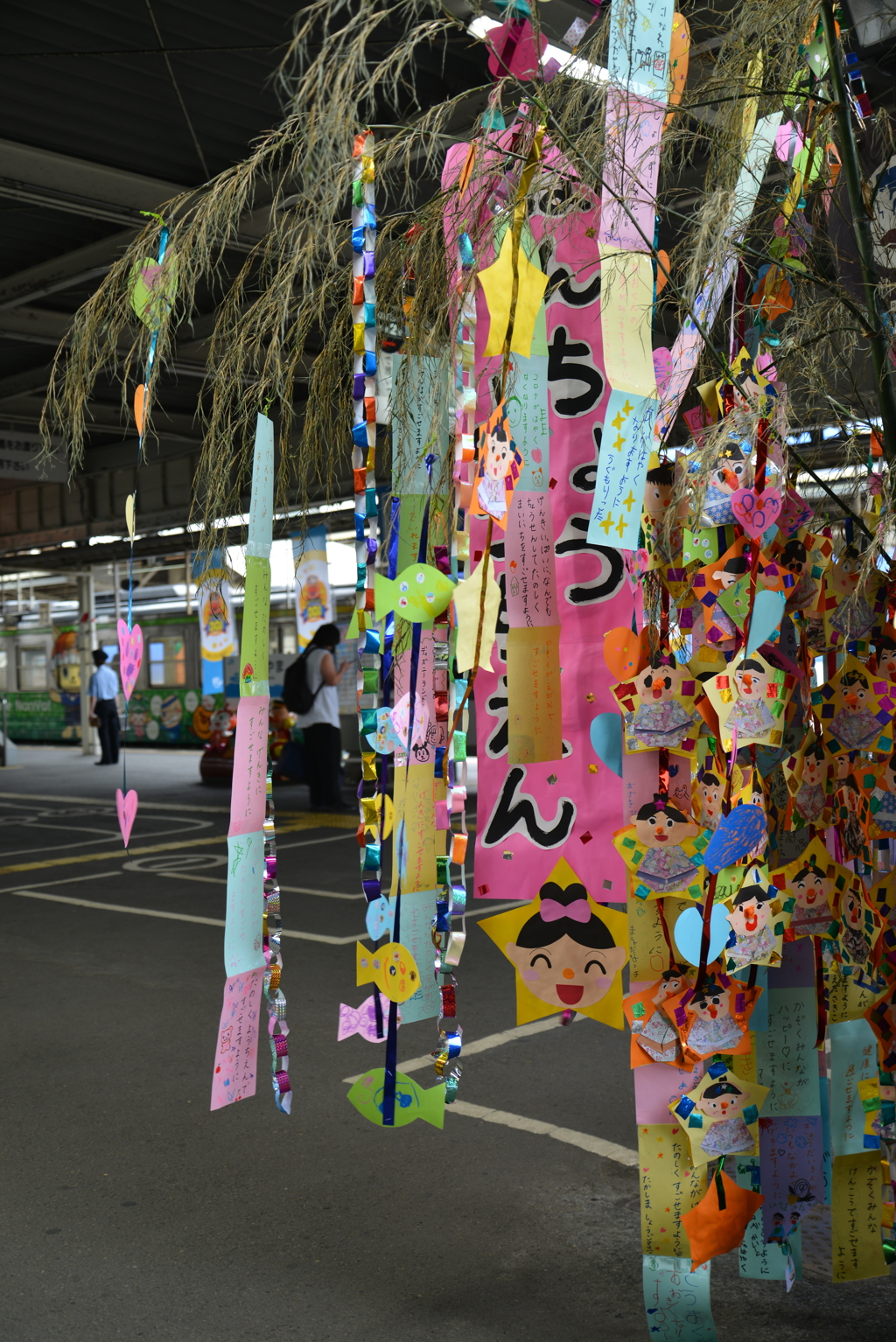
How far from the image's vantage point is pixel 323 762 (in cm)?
1035

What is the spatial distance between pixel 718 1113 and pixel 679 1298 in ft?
1.22

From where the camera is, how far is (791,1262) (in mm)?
2162

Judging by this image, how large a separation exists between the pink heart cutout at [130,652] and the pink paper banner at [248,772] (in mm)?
255

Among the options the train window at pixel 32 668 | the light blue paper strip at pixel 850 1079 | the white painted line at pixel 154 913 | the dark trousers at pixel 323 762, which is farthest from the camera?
the train window at pixel 32 668

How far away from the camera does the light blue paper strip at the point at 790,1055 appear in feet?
6.72

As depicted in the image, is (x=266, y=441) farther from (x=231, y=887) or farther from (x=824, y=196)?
(x=824, y=196)

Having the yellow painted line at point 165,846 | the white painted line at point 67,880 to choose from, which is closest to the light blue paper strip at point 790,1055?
the yellow painted line at point 165,846

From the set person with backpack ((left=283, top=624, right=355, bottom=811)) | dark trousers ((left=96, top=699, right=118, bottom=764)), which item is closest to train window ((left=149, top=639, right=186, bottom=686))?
dark trousers ((left=96, top=699, right=118, bottom=764))

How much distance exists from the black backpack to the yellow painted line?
3.14 ft

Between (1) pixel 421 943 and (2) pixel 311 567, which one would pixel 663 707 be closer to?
(1) pixel 421 943

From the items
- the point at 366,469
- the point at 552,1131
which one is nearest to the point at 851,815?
the point at 366,469

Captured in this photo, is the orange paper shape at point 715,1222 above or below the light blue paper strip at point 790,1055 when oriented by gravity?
below

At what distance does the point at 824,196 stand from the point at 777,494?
Answer: 0.66 meters

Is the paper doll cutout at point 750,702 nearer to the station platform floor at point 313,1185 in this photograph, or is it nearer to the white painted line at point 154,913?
the station platform floor at point 313,1185
